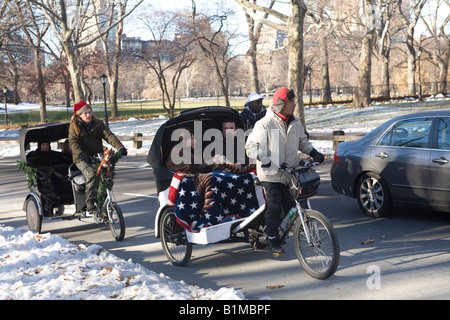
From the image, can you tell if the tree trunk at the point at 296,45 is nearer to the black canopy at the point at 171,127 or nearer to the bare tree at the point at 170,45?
the black canopy at the point at 171,127

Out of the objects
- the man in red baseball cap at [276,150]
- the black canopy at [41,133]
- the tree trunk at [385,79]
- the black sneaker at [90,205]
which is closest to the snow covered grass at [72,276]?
the black sneaker at [90,205]

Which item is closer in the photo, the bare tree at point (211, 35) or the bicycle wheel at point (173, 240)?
the bicycle wheel at point (173, 240)

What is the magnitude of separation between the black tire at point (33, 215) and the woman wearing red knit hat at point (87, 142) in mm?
909

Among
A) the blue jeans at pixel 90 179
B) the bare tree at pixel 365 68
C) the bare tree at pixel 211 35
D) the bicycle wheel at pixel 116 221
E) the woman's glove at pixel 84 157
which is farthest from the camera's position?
Answer: the bare tree at pixel 211 35

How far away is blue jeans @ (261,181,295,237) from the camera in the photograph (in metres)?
6.49

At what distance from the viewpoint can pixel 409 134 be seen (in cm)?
877

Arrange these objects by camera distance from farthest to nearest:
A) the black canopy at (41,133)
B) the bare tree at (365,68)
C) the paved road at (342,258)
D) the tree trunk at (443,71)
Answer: the tree trunk at (443,71) → the bare tree at (365,68) → the black canopy at (41,133) → the paved road at (342,258)

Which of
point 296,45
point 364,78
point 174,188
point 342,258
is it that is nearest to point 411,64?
point 364,78

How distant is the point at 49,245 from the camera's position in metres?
7.75

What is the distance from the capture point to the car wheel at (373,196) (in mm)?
8922

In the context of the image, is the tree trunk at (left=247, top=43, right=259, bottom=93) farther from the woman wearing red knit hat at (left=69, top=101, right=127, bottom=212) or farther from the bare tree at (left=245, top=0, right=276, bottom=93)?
the woman wearing red knit hat at (left=69, top=101, right=127, bottom=212)

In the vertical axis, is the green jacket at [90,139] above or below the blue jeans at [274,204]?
above

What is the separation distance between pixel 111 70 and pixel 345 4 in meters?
21.6
